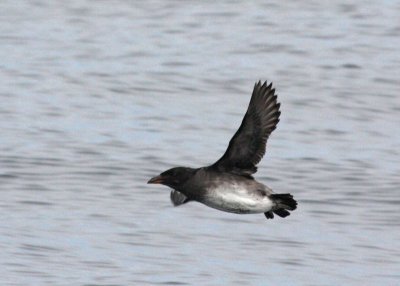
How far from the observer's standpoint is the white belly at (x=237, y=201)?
1216cm

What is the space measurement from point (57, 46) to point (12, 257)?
16013 mm

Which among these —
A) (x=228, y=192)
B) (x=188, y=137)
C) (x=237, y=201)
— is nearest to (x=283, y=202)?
(x=237, y=201)

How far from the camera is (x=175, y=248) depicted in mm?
16469

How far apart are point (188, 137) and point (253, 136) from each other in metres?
10.1

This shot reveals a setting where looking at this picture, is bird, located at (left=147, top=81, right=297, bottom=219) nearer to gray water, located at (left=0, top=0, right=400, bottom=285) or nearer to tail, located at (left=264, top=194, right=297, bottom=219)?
tail, located at (left=264, top=194, right=297, bottom=219)

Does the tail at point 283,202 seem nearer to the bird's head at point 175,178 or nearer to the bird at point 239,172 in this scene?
the bird at point 239,172

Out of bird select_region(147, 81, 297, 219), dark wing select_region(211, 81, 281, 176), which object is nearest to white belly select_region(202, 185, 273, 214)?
bird select_region(147, 81, 297, 219)

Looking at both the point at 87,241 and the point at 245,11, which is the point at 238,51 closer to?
the point at 245,11

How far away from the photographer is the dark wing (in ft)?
40.8

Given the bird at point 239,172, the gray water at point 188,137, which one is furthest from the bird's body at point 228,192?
the gray water at point 188,137

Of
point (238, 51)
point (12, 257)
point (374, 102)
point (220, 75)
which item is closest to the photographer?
point (12, 257)

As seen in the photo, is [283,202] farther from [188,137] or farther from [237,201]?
[188,137]

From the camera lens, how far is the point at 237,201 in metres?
12.2

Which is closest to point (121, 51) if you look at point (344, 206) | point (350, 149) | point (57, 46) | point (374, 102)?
point (57, 46)
